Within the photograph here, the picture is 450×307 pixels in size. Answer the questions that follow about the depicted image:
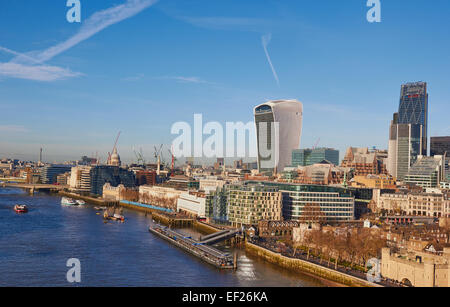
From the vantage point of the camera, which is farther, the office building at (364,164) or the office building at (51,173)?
the office building at (51,173)

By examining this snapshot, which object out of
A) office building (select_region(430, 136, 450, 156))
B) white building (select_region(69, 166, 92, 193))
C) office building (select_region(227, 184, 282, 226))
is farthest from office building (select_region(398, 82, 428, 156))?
office building (select_region(227, 184, 282, 226))

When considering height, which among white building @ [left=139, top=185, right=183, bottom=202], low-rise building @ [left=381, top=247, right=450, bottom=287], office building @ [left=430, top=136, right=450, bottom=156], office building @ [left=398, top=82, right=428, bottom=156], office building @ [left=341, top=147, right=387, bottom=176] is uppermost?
office building @ [left=398, top=82, right=428, bottom=156]

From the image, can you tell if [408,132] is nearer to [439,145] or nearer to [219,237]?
[439,145]

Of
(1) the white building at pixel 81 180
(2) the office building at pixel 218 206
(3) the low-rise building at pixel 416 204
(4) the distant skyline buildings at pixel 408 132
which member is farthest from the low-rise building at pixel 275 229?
(4) the distant skyline buildings at pixel 408 132

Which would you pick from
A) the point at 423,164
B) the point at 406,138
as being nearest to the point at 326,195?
the point at 423,164

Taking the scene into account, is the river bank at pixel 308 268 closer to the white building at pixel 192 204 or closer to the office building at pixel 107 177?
the white building at pixel 192 204

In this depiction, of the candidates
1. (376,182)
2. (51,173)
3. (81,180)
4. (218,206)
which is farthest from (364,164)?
(51,173)

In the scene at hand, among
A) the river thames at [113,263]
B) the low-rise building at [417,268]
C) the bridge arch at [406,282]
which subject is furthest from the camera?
the river thames at [113,263]

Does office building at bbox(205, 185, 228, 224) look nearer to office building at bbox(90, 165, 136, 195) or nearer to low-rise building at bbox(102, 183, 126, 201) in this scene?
low-rise building at bbox(102, 183, 126, 201)
